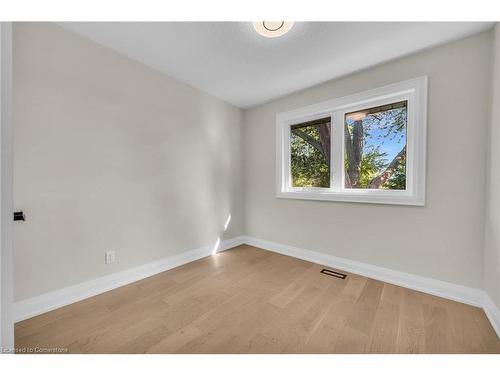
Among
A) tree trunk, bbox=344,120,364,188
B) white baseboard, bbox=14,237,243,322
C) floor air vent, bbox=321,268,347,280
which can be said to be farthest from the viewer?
tree trunk, bbox=344,120,364,188

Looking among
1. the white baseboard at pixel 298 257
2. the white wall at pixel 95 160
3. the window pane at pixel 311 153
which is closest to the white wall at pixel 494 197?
the white baseboard at pixel 298 257

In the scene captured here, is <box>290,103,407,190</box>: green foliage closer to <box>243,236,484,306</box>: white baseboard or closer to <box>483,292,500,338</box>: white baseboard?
<box>243,236,484,306</box>: white baseboard

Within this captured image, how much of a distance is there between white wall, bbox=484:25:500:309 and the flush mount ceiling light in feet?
4.92

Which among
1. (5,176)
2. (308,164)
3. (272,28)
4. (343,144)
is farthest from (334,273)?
(5,176)

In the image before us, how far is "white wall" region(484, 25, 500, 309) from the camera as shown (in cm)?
137

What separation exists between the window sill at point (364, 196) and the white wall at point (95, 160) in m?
1.38

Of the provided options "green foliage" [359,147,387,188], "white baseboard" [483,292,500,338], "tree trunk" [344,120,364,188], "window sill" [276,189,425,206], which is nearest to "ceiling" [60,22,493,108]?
"tree trunk" [344,120,364,188]

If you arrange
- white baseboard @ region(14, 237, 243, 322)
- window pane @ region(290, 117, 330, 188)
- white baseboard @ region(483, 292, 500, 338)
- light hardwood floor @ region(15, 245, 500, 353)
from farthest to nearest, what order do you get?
window pane @ region(290, 117, 330, 188), white baseboard @ region(14, 237, 243, 322), white baseboard @ region(483, 292, 500, 338), light hardwood floor @ region(15, 245, 500, 353)

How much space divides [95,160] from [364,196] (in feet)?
8.68

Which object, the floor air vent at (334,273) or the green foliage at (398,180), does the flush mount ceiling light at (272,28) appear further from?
the floor air vent at (334,273)

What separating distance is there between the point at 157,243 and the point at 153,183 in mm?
667

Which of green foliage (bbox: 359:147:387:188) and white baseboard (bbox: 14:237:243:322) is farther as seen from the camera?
green foliage (bbox: 359:147:387:188)

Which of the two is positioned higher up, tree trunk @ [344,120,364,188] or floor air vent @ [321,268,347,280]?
tree trunk @ [344,120,364,188]
